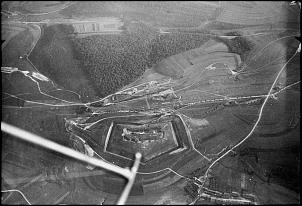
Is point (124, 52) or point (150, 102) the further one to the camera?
point (124, 52)

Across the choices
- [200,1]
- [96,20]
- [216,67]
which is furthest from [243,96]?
[96,20]

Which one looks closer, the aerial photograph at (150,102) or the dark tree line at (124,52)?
the aerial photograph at (150,102)

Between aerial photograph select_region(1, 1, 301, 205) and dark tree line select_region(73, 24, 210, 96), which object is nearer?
aerial photograph select_region(1, 1, 301, 205)

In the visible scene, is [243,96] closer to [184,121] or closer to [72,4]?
[184,121]

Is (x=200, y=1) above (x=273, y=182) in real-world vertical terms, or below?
above

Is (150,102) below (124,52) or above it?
below

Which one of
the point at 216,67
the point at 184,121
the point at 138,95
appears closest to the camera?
the point at 184,121

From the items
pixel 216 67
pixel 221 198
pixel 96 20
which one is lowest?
pixel 221 198

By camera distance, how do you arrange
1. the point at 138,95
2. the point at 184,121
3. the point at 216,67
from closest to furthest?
the point at 184,121 → the point at 138,95 → the point at 216,67
